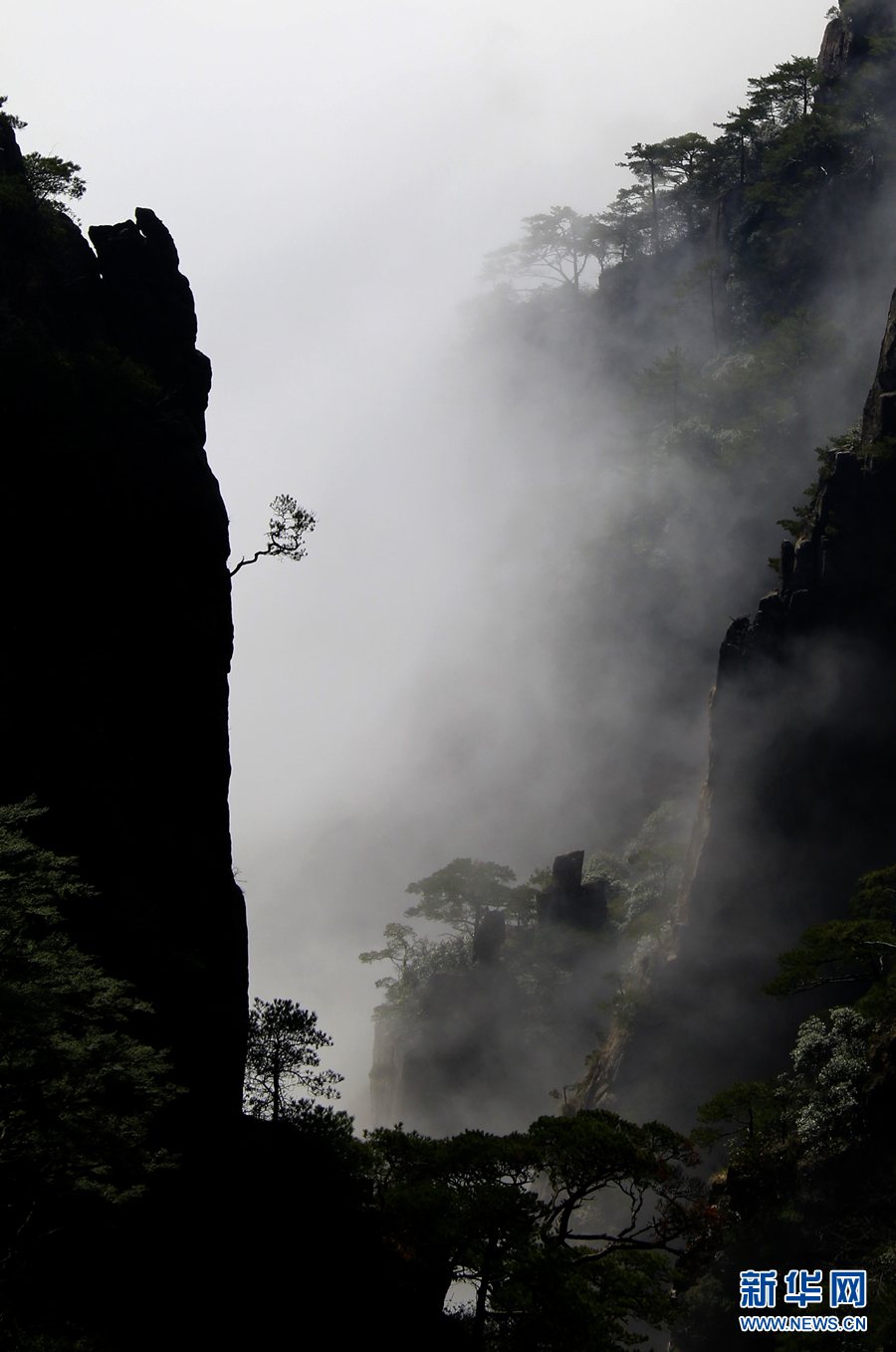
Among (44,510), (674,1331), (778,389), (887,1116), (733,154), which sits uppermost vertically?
(733,154)

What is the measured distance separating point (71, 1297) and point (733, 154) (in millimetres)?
91659

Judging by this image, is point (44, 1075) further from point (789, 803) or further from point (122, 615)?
point (789, 803)

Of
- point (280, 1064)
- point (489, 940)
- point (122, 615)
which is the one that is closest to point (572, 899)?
point (489, 940)

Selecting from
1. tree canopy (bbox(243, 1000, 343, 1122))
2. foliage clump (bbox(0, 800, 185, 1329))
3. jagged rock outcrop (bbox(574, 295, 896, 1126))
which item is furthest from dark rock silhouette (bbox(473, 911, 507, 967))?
foliage clump (bbox(0, 800, 185, 1329))

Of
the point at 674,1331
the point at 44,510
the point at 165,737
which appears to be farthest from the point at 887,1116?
the point at 44,510

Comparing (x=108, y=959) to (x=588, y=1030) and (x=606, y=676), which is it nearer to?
(x=588, y=1030)

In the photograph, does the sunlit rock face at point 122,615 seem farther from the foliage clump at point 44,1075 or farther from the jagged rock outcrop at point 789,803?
the jagged rock outcrop at point 789,803

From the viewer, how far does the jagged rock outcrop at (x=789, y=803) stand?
42.7 m

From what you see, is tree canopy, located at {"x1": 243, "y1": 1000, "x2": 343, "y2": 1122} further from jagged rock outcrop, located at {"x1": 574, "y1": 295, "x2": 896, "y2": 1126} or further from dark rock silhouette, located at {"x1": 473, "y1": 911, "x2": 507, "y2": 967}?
dark rock silhouette, located at {"x1": 473, "y1": 911, "x2": 507, "y2": 967}

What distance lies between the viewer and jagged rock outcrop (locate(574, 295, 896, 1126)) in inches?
1681

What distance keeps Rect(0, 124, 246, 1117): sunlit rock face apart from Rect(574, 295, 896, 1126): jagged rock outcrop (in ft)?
86.6

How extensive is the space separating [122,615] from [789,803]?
34.1 meters

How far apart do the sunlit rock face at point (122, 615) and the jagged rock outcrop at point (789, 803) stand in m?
26.4

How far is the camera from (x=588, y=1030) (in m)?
58.4
